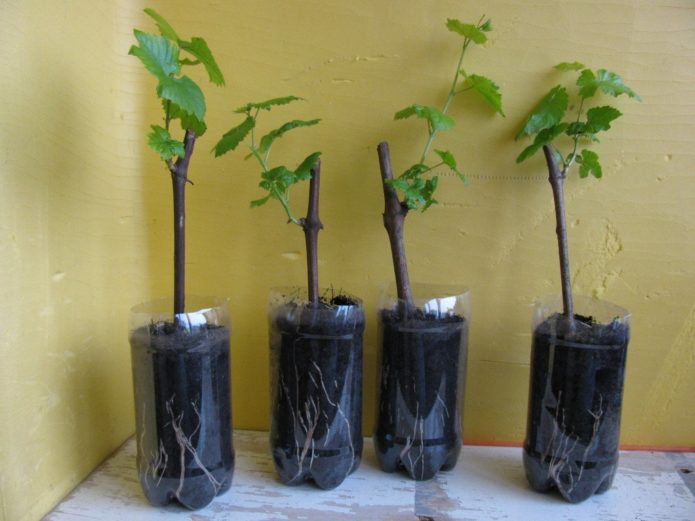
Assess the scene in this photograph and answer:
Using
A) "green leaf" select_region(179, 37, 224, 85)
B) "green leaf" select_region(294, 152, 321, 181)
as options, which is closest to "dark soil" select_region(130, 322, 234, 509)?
"green leaf" select_region(294, 152, 321, 181)

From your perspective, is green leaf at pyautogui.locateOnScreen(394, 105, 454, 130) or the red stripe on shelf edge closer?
green leaf at pyautogui.locateOnScreen(394, 105, 454, 130)

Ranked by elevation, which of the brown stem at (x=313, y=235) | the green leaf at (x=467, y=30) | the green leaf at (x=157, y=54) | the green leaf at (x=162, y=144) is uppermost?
the green leaf at (x=467, y=30)

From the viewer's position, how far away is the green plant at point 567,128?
2.40 ft

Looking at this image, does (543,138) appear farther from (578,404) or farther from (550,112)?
(578,404)

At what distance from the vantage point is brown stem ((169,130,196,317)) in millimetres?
667

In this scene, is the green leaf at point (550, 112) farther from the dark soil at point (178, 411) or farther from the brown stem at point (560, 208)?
the dark soil at point (178, 411)

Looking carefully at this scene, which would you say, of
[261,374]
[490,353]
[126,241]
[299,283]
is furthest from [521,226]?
[126,241]

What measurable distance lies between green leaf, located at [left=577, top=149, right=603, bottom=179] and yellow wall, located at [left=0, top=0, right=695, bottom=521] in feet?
0.13

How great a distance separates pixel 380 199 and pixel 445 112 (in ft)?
0.53

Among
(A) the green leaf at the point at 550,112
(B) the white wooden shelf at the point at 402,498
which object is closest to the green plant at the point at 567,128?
A: (A) the green leaf at the point at 550,112

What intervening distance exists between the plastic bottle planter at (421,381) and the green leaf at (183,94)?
36 centimetres

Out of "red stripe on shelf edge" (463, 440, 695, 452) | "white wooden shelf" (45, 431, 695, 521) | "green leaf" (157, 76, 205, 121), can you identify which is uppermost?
"green leaf" (157, 76, 205, 121)

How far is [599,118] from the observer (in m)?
0.73

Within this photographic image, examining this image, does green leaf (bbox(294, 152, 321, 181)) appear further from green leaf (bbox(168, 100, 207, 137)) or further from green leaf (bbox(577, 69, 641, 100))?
green leaf (bbox(577, 69, 641, 100))
